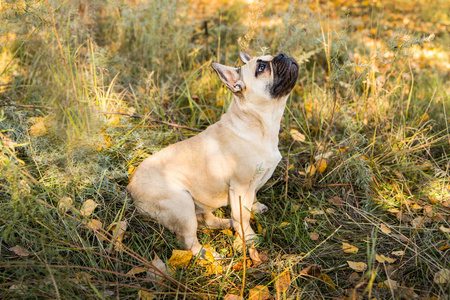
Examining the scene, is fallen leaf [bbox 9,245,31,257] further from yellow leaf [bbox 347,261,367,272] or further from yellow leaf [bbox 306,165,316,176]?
yellow leaf [bbox 306,165,316,176]

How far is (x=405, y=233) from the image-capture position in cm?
308

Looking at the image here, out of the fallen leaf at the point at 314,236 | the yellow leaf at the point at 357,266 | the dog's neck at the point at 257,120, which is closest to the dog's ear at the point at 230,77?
the dog's neck at the point at 257,120

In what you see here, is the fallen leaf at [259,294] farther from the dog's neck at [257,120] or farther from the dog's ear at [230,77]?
the dog's ear at [230,77]

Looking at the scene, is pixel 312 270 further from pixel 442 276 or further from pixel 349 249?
pixel 442 276

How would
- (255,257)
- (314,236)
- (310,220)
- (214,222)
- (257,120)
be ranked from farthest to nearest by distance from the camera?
1. (214,222)
2. (310,220)
3. (314,236)
4. (257,120)
5. (255,257)

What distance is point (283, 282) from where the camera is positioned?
2.58 m

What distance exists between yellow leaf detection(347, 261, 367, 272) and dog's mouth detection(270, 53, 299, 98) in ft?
4.99

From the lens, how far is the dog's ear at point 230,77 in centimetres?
287

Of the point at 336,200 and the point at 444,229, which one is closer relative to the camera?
the point at 444,229

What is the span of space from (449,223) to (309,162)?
1.49 metres

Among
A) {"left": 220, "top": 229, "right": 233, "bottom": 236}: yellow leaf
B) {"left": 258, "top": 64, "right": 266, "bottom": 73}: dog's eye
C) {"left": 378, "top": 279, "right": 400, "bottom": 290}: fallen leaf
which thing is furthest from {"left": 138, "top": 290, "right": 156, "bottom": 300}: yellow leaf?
{"left": 258, "top": 64, "right": 266, "bottom": 73}: dog's eye

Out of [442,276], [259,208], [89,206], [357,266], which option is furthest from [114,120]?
[442,276]

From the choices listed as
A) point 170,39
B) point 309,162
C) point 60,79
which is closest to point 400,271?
point 309,162

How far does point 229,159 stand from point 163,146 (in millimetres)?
1295
